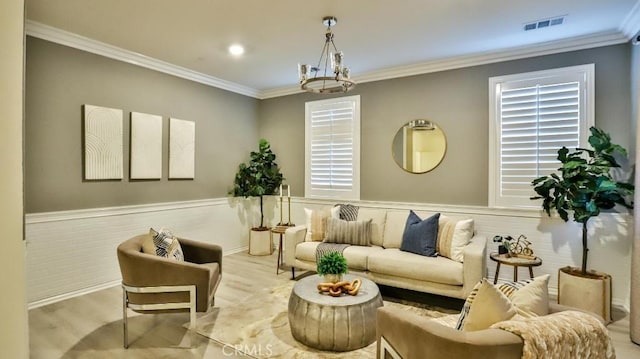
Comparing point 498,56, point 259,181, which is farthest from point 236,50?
point 498,56

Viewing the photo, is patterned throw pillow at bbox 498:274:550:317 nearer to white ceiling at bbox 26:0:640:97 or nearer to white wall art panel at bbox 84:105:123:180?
white ceiling at bbox 26:0:640:97

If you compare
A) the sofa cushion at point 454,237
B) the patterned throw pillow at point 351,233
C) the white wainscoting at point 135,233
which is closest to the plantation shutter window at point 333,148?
the white wainscoting at point 135,233

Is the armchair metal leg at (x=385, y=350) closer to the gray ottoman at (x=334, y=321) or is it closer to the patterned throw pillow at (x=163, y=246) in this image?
the gray ottoman at (x=334, y=321)

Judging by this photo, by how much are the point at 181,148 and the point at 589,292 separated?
5.01 m

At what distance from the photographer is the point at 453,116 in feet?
14.4

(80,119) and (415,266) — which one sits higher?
(80,119)

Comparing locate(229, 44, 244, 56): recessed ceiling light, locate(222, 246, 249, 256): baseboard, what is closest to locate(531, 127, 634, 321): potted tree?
locate(229, 44, 244, 56): recessed ceiling light

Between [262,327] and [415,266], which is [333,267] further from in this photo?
[415,266]

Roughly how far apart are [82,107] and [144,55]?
1.01 meters

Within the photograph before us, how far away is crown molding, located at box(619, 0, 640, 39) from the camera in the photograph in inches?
117

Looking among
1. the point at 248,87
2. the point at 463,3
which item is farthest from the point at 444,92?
the point at 248,87

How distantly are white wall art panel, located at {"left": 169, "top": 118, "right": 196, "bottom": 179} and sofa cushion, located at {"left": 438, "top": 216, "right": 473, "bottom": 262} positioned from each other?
140 inches

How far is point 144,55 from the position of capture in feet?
14.0

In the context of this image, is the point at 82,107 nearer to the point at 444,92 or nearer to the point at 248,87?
the point at 248,87
